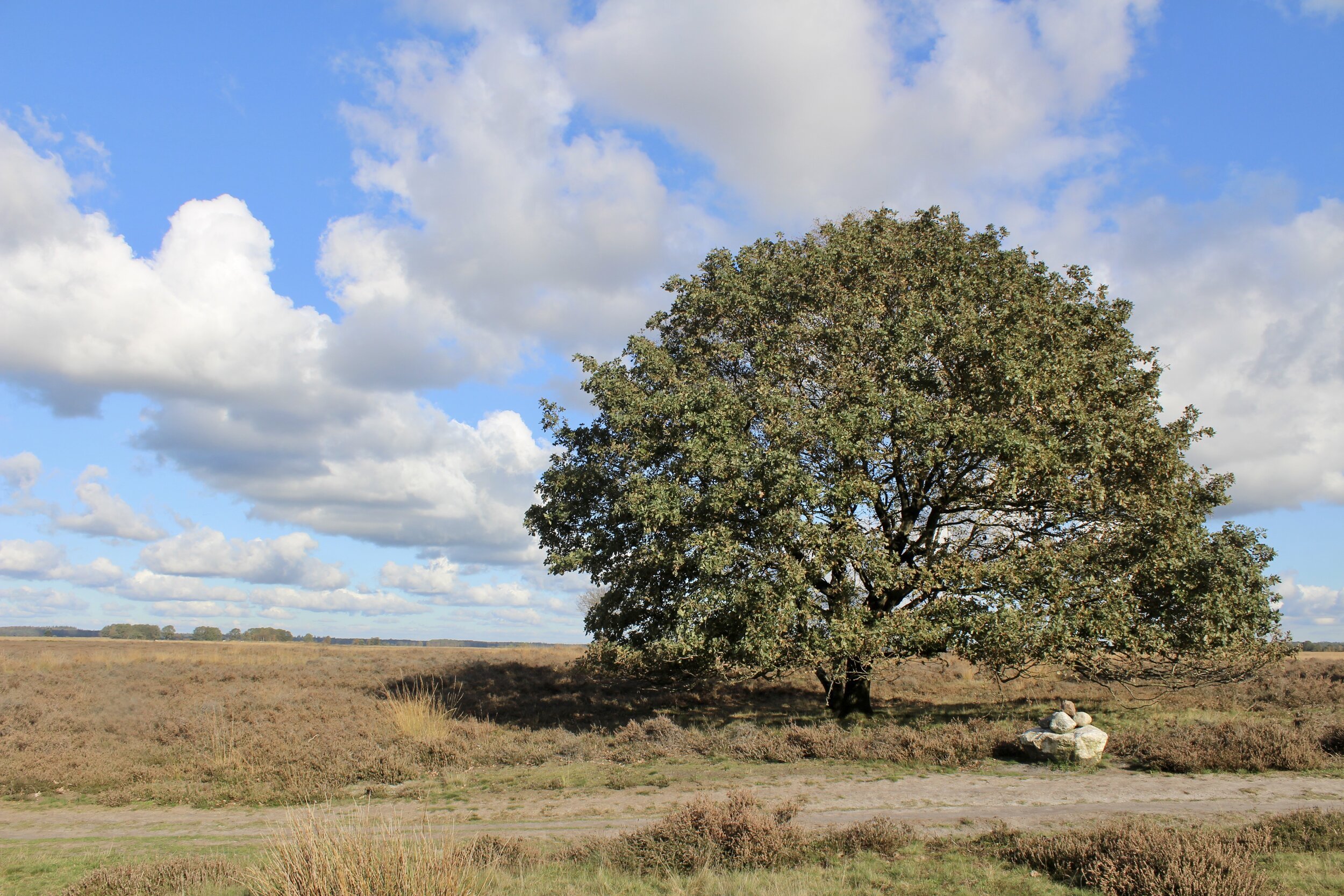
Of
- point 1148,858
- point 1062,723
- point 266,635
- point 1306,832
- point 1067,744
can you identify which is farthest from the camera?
point 266,635

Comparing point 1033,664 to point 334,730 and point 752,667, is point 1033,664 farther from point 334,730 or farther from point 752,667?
point 334,730

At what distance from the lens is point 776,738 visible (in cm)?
1642

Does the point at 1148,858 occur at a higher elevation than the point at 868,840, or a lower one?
higher

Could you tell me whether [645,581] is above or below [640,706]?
above

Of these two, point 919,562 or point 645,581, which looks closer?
point 919,562

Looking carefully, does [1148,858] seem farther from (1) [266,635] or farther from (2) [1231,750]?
(1) [266,635]

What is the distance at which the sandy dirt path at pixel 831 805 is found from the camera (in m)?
11.1

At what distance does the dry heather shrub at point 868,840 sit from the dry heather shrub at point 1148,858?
3.47 ft

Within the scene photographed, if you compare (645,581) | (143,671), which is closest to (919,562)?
(645,581)

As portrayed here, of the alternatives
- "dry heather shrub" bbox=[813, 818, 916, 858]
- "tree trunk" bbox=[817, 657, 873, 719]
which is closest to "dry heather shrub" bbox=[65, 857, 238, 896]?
"dry heather shrub" bbox=[813, 818, 916, 858]

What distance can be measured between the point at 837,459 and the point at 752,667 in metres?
4.99

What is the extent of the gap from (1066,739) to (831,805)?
532cm

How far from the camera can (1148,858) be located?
7.46 metres

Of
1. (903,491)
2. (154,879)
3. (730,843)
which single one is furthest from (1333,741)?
(154,879)
